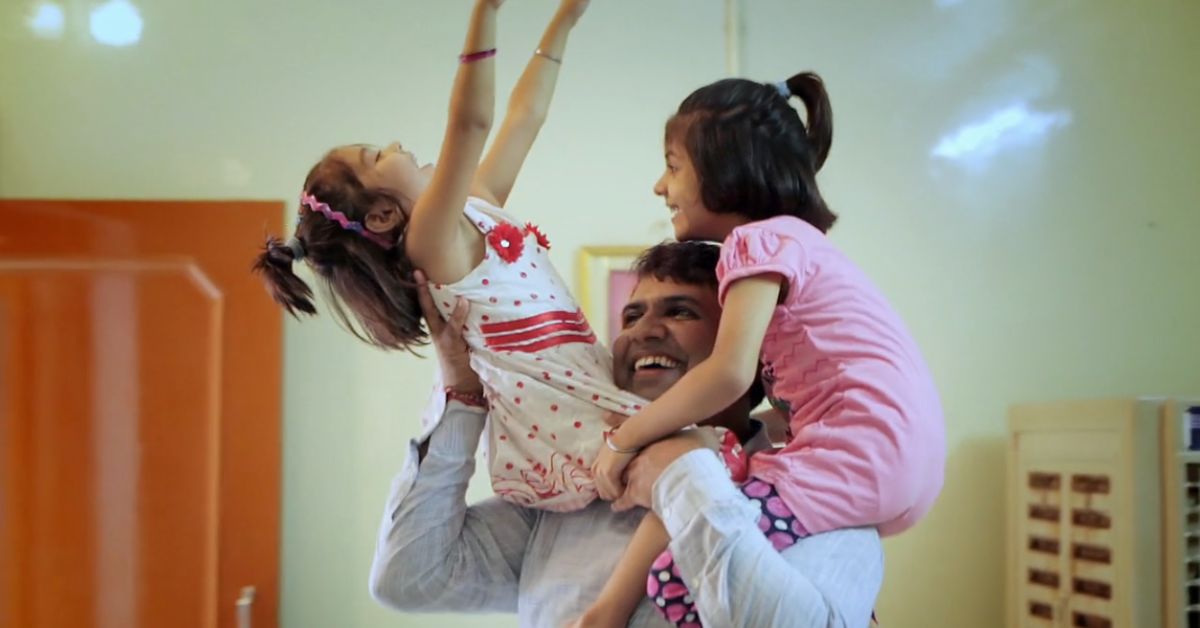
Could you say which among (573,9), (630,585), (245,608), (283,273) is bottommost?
(245,608)

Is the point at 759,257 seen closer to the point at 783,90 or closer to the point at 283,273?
the point at 783,90

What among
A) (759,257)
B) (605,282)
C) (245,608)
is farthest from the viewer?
(605,282)

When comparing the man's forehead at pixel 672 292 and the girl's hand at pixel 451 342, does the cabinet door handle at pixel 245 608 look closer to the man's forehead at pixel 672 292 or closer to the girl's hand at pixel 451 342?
the girl's hand at pixel 451 342

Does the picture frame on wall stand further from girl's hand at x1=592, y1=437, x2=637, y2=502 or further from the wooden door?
girl's hand at x1=592, y1=437, x2=637, y2=502

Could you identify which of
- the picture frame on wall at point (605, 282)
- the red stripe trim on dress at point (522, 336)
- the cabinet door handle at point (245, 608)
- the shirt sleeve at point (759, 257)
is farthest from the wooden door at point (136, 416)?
the shirt sleeve at point (759, 257)

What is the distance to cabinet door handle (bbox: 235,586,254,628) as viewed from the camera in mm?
2473

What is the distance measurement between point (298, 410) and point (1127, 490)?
1.76 m

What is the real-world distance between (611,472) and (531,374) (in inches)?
6.2

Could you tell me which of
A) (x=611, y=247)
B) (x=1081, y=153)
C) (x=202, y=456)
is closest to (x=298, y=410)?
(x=202, y=456)

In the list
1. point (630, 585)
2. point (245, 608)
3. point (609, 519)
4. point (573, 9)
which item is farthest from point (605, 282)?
point (630, 585)

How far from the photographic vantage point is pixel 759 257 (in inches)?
45.6

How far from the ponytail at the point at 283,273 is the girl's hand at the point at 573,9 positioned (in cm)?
43

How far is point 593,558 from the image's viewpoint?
1.25 m

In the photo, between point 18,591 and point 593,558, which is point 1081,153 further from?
point 18,591
